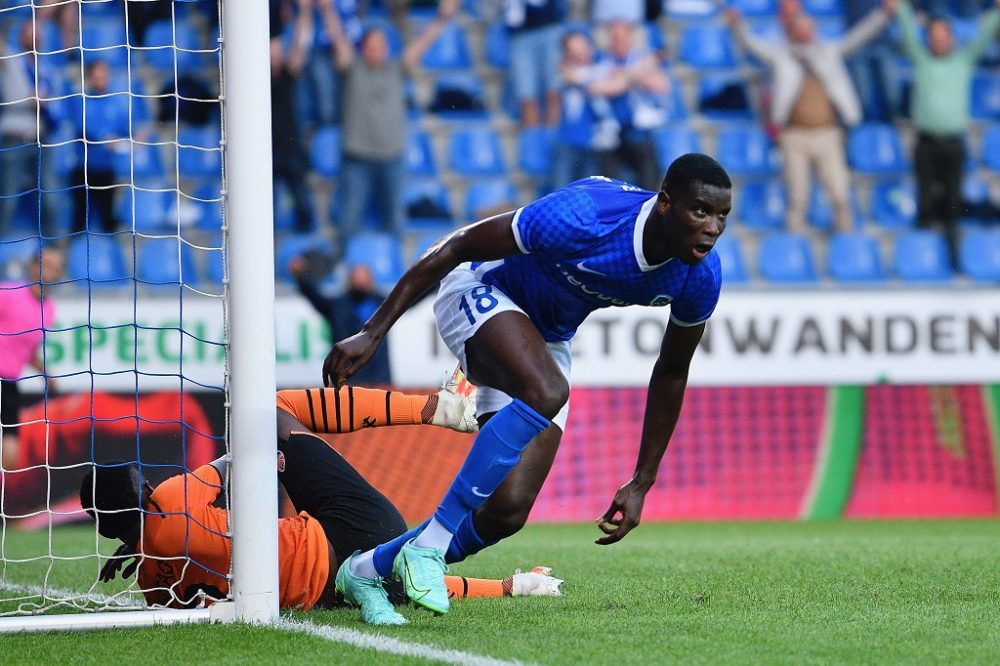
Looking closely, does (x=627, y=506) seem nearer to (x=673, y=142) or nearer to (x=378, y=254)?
(x=378, y=254)

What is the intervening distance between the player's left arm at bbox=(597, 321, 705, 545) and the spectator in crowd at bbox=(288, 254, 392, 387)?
5238 millimetres

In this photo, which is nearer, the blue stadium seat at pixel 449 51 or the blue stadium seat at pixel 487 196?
the blue stadium seat at pixel 487 196

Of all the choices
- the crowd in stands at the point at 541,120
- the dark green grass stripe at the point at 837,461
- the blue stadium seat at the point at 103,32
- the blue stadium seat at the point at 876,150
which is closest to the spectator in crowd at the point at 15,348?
the crowd in stands at the point at 541,120

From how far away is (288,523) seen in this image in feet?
16.5

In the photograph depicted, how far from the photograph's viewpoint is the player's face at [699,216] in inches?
170

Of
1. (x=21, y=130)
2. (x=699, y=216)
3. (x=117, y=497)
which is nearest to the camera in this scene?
(x=699, y=216)

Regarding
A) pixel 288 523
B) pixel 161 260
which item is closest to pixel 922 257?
pixel 161 260

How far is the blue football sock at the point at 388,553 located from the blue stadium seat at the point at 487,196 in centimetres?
758

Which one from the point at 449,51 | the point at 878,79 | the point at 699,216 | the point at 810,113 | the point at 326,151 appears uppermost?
the point at 449,51

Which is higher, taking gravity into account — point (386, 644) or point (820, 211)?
point (820, 211)

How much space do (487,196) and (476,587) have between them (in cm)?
716

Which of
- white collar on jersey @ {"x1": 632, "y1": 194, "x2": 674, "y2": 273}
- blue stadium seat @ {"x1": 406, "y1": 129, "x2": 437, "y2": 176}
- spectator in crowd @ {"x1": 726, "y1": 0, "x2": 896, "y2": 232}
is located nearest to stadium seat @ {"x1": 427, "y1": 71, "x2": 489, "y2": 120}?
blue stadium seat @ {"x1": 406, "y1": 129, "x2": 437, "y2": 176}

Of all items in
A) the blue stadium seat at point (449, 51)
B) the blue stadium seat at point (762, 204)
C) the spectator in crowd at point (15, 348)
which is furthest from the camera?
the blue stadium seat at point (449, 51)

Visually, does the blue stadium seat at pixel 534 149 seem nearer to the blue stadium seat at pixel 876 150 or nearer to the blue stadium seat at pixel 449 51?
the blue stadium seat at pixel 449 51
